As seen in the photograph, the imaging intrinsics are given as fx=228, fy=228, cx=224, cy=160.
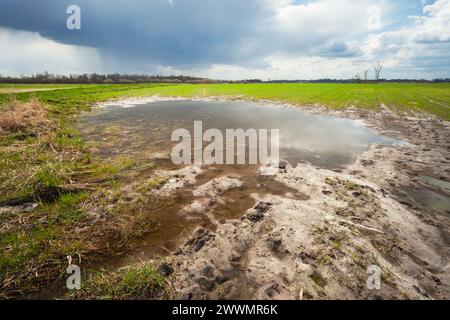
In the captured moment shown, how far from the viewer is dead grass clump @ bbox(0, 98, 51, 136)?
447 inches

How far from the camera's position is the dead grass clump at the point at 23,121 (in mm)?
11352

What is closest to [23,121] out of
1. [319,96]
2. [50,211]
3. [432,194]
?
[50,211]

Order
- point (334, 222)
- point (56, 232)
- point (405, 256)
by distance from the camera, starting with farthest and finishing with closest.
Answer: point (334, 222) < point (56, 232) < point (405, 256)

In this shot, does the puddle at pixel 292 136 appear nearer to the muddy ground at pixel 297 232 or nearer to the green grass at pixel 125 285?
the muddy ground at pixel 297 232

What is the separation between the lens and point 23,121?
12062 millimetres

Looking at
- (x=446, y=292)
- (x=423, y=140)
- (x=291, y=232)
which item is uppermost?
(x=423, y=140)

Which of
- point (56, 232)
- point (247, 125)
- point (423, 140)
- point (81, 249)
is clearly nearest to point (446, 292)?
point (81, 249)

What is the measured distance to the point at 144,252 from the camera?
3.96 metres

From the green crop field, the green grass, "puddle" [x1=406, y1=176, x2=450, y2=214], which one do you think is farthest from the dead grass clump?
"puddle" [x1=406, y1=176, x2=450, y2=214]

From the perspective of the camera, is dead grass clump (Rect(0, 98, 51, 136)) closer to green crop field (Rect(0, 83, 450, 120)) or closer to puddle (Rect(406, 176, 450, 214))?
green crop field (Rect(0, 83, 450, 120))

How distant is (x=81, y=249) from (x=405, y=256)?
18.3 ft

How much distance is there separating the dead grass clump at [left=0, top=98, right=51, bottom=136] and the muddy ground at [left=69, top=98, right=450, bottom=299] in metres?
9.02

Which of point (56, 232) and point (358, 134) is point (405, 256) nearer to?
point (56, 232)

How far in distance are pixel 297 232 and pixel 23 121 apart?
48.3ft
